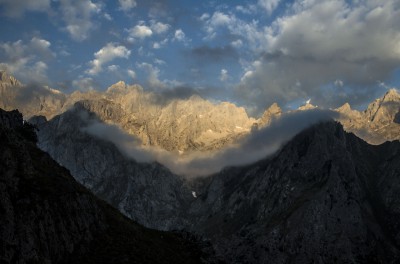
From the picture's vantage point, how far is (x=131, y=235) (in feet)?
423

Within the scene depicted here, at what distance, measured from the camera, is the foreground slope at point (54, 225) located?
3667 inches

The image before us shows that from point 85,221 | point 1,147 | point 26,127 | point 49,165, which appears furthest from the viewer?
point 26,127

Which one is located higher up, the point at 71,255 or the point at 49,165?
the point at 49,165

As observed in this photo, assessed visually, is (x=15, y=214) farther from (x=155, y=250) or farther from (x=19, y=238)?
(x=155, y=250)

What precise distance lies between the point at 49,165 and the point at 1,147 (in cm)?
2993

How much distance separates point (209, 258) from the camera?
144125mm

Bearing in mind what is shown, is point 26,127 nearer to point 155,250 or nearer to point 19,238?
point 155,250

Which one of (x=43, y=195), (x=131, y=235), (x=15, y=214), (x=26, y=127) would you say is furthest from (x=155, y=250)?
(x=26, y=127)

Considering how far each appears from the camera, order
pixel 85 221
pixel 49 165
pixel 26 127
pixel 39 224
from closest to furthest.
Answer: pixel 39 224 → pixel 85 221 → pixel 49 165 → pixel 26 127

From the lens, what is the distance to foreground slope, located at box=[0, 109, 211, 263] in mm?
93150

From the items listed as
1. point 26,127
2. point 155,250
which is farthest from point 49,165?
point 26,127

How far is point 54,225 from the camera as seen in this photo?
10538 cm

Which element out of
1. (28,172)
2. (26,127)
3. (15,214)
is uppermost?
(26,127)

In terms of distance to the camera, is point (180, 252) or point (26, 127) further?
point (26, 127)
